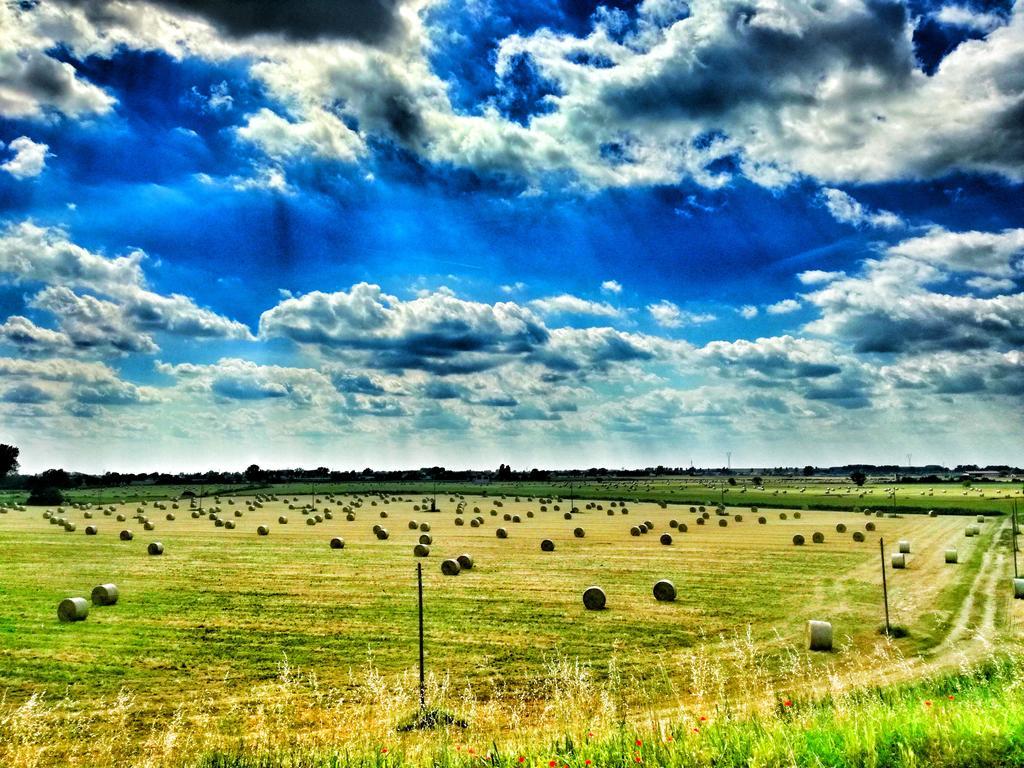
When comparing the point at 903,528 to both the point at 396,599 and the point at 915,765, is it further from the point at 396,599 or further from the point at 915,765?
the point at 915,765

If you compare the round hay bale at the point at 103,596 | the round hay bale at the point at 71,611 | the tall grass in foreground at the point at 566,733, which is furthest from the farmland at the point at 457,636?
the round hay bale at the point at 71,611

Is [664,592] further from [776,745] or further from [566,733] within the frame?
[776,745]

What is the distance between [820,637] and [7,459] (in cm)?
19922

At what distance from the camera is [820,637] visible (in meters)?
20.4

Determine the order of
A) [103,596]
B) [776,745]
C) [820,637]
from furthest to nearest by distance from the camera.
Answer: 1. [103,596]
2. [820,637]
3. [776,745]

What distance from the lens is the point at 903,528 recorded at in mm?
62219

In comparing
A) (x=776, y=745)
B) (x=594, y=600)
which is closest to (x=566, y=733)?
(x=776, y=745)

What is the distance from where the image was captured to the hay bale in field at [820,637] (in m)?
20.3

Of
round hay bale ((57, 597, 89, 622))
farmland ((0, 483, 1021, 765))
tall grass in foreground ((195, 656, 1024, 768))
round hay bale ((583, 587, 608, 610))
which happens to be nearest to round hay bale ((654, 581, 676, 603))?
farmland ((0, 483, 1021, 765))

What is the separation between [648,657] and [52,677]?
14803 millimetres

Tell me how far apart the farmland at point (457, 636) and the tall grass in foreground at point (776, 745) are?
1.05 metres

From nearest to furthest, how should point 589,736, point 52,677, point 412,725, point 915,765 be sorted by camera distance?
point 915,765 < point 589,736 < point 412,725 < point 52,677

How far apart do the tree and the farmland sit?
153 meters

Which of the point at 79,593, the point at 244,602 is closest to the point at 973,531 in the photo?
the point at 244,602
